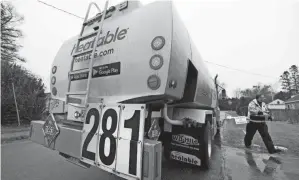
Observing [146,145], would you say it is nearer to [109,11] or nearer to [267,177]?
[109,11]

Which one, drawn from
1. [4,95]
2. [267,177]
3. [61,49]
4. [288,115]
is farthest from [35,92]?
[288,115]

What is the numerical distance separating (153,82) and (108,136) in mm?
699

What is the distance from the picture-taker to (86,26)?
8.66ft

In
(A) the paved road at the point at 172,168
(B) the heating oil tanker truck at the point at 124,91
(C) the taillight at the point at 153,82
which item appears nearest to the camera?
(B) the heating oil tanker truck at the point at 124,91

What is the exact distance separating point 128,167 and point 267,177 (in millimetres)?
3242

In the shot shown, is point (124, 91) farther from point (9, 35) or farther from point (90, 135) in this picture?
point (9, 35)

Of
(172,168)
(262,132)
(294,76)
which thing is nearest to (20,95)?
(172,168)

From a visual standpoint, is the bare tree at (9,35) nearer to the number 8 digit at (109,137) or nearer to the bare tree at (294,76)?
the number 8 digit at (109,137)

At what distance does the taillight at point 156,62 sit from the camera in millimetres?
1722

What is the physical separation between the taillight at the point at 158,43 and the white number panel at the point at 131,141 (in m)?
0.63

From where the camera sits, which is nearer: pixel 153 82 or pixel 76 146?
pixel 153 82

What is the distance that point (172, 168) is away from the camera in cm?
360

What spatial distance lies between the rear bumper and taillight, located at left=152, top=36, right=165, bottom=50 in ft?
3.04

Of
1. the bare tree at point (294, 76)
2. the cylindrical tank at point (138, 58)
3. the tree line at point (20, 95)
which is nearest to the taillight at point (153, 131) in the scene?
the cylindrical tank at point (138, 58)
